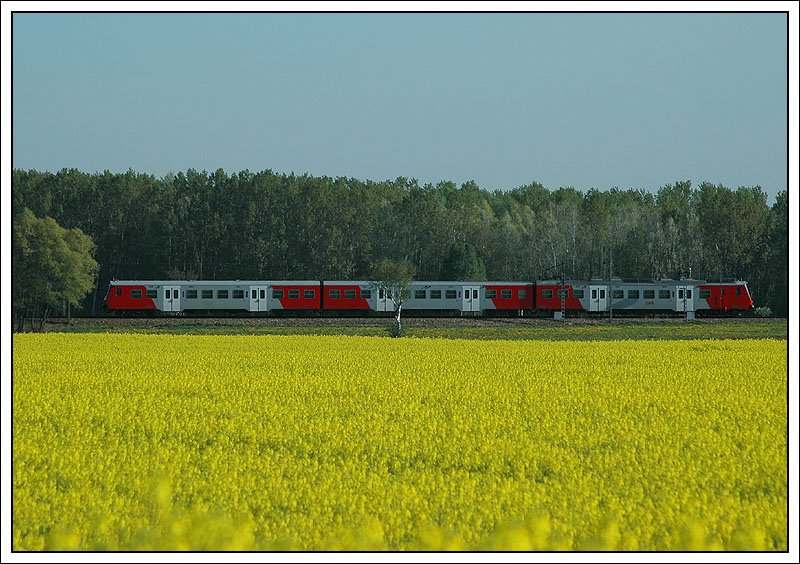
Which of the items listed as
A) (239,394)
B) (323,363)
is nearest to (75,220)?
(323,363)

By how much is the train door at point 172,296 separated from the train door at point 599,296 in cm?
1886

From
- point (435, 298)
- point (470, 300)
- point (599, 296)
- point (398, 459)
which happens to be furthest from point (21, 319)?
point (398, 459)

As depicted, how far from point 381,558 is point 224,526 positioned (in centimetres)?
89

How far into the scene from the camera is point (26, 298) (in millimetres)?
40531

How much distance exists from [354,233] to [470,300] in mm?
18595

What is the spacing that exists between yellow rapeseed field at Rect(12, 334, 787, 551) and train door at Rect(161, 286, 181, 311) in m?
30.1

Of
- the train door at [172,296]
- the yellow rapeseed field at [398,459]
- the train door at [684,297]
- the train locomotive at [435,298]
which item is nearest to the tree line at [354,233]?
the train locomotive at [435,298]

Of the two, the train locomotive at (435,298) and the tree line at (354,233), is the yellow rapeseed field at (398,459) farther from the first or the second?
the tree line at (354,233)

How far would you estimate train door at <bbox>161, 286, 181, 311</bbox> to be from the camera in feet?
155

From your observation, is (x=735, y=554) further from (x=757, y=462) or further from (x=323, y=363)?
(x=323, y=363)

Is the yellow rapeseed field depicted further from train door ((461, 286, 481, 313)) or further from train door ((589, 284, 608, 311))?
train door ((589, 284, 608, 311))

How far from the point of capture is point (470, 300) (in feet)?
159

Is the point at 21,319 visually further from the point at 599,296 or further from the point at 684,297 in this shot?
the point at 684,297

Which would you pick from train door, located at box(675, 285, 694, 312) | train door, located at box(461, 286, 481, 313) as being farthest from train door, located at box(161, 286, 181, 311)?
train door, located at box(675, 285, 694, 312)
